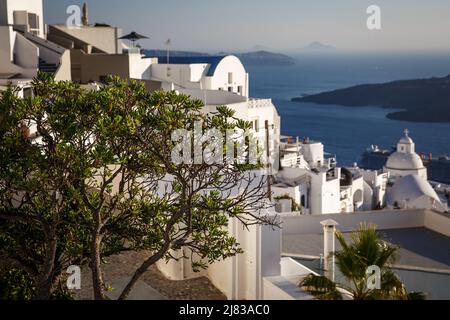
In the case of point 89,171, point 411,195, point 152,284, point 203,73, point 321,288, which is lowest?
point 411,195

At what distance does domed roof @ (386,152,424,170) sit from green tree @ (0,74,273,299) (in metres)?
45.3

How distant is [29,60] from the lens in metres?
27.0

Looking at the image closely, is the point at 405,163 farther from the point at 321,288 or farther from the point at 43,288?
the point at 43,288

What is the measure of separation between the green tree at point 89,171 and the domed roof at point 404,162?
45258 millimetres

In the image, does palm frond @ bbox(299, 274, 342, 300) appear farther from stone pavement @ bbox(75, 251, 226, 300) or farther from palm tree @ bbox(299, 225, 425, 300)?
stone pavement @ bbox(75, 251, 226, 300)

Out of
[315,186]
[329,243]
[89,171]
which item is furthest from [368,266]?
[315,186]

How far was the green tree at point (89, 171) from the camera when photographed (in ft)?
25.1

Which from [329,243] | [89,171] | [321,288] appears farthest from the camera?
[329,243]

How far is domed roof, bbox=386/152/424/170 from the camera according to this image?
52.1m

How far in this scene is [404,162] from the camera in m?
52.3

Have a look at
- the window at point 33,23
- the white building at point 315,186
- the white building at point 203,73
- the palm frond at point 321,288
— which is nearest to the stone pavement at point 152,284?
the palm frond at point 321,288

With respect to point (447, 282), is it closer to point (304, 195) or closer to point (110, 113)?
point (110, 113)

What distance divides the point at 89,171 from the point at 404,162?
47.4m
